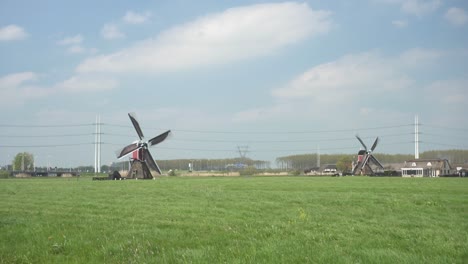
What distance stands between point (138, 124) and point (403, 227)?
316 feet

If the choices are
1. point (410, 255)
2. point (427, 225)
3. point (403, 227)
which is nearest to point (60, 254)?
point (410, 255)

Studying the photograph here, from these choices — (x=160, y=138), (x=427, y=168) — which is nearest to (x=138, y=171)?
Result: (x=160, y=138)

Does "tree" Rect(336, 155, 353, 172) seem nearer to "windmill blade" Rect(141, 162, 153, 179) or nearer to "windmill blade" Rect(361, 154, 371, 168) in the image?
"windmill blade" Rect(361, 154, 371, 168)

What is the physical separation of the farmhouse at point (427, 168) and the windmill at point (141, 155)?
257 feet

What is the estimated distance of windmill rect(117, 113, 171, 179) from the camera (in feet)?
319

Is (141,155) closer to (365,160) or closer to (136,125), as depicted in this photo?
(136,125)

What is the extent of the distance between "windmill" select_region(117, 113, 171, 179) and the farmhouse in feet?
257

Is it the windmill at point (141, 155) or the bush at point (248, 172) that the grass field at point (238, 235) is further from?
the bush at point (248, 172)

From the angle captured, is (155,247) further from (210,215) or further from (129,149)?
(129,149)

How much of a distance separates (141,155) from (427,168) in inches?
3517

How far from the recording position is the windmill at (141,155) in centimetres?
9719

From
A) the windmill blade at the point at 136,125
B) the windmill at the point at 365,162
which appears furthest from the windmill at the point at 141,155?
the windmill at the point at 365,162

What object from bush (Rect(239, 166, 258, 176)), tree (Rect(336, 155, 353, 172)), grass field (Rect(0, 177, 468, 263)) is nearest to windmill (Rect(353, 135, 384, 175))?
bush (Rect(239, 166, 258, 176))

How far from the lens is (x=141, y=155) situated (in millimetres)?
99562
